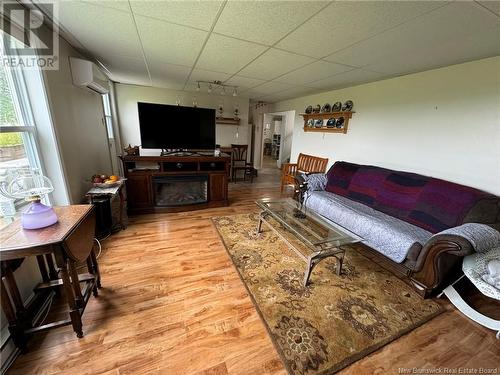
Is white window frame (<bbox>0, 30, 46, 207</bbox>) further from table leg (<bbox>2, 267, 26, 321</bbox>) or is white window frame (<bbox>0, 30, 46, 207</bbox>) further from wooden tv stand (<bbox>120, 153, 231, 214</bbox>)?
wooden tv stand (<bbox>120, 153, 231, 214</bbox>)

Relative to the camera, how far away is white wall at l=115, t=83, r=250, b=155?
444 cm

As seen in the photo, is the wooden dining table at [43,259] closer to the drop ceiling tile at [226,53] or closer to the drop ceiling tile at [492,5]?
the drop ceiling tile at [226,53]

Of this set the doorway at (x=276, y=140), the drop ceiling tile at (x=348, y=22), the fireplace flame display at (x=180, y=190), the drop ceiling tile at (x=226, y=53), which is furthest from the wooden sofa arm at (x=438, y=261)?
the doorway at (x=276, y=140)

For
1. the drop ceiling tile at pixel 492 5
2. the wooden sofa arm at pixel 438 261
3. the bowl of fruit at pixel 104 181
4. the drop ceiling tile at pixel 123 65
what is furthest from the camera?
the drop ceiling tile at pixel 123 65

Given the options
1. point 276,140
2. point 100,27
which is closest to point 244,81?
point 100,27

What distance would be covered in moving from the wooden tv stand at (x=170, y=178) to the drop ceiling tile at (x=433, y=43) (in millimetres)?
2289

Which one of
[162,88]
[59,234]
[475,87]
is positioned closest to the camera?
[59,234]

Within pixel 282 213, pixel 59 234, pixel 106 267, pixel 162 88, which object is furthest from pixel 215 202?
pixel 162 88

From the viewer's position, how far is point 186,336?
133 cm

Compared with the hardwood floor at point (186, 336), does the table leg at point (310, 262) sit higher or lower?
higher

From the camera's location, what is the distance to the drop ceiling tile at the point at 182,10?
134cm

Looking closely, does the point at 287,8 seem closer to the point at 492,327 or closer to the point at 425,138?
Answer: the point at 425,138

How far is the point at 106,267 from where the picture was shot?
6.31 feet

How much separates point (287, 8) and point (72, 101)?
2386mm
